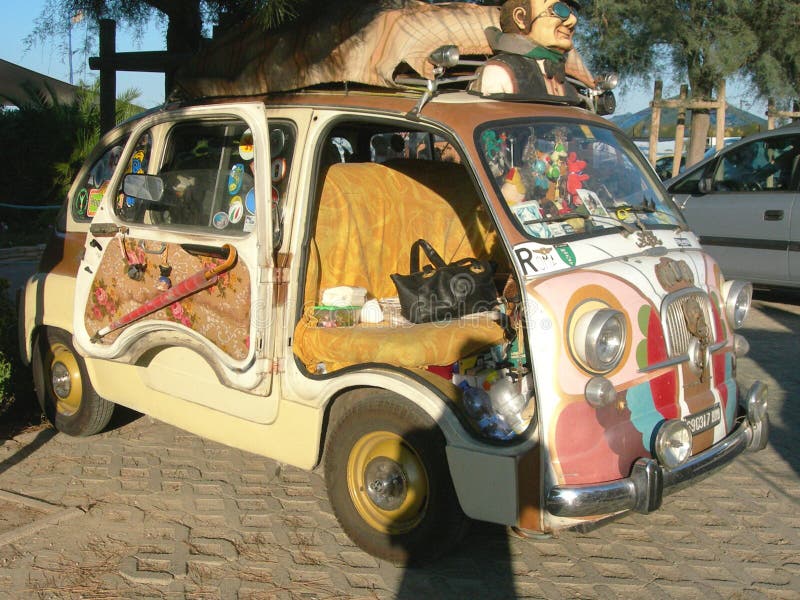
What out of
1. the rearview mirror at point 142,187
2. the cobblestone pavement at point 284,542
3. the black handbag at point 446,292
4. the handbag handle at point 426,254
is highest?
the rearview mirror at point 142,187

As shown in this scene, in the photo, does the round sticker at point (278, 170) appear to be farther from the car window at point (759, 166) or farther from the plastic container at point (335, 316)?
the car window at point (759, 166)

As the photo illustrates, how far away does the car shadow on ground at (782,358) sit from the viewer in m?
5.80

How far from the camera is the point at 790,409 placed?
6371mm

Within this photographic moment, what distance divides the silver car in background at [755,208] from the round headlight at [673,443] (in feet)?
17.9

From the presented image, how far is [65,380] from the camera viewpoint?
572cm

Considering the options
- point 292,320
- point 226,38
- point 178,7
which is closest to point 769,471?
point 292,320

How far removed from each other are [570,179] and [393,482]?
1751 millimetres

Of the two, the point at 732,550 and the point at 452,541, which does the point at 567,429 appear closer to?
the point at 452,541

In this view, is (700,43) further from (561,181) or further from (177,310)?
(177,310)

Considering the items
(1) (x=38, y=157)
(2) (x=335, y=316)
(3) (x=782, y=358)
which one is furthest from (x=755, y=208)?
(1) (x=38, y=157)

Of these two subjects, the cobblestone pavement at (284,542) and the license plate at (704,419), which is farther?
the license plate at (704,419)

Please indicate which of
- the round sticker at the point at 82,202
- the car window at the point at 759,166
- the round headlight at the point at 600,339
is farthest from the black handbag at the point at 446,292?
the car window at the point at 759,166

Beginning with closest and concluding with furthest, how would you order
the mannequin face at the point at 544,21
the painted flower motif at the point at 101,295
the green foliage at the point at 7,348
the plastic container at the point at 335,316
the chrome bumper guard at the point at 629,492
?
the chrome bumper guard at the point at 629,492 < the plastic container at the point at 335,316 < the mannequin face at the point at 544,21 < the painted flower motif at the point at 101,295 < the green foliage at the point at 7,348

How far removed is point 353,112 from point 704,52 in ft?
46.6
